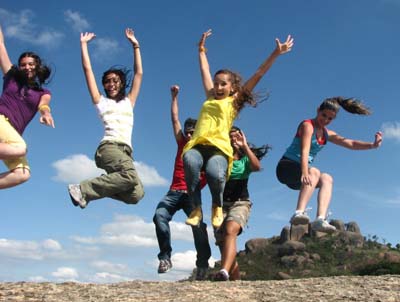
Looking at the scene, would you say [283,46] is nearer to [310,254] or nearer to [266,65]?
[266,65]

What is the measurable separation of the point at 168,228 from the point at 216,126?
193 cm

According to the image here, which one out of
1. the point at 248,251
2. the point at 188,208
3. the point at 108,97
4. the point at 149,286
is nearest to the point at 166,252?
the point at 188,208

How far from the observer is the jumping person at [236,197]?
7.23 metres

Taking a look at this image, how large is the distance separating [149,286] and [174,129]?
3.03 meters

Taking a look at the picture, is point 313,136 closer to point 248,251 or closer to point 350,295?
point 350,295

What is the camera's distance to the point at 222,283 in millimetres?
6406

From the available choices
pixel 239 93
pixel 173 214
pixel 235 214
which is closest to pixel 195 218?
pixel 235 214

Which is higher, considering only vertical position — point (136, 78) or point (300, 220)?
point (136, 78)

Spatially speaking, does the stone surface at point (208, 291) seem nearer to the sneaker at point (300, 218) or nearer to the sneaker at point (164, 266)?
the sneaker at point (164, 266)

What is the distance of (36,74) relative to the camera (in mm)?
7559

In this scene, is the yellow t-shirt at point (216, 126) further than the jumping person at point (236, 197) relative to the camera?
No

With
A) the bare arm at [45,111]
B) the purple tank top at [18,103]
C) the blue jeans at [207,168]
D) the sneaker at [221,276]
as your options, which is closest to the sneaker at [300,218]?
the blue jeans at [207,168]

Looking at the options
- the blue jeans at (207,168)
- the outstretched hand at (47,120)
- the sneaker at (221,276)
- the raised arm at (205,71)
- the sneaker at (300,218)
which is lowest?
the sneaker at (221,276)

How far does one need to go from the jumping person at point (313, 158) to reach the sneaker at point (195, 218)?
1.74m
